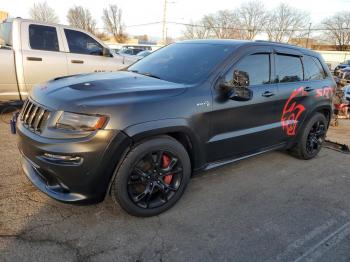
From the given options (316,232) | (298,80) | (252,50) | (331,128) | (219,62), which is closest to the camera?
(316,232)

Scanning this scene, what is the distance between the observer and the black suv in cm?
265

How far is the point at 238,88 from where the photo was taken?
338 cm

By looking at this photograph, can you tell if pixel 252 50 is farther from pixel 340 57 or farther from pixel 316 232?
pixel 340 57

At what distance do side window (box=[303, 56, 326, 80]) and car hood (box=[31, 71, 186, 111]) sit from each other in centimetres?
→ 243

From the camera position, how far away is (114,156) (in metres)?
2.71

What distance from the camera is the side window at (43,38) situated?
21.0 ft

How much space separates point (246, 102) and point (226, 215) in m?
1.29

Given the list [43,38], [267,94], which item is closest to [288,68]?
[267,94]

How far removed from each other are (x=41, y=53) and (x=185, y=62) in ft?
12.9

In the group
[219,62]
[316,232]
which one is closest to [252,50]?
[219,62]

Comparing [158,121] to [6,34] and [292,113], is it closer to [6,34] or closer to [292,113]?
[292,113]

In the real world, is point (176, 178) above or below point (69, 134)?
below

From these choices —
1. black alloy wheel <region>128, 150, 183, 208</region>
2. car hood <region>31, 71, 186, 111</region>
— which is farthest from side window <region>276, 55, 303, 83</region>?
black alloy wheel <region>128, 150, 183, 208</region>

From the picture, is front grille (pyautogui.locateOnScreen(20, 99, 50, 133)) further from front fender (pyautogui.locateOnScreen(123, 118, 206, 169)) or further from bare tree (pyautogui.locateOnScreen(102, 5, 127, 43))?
bare tree (pyautogui.locateOnScreen(102, 5, 127, 43))
